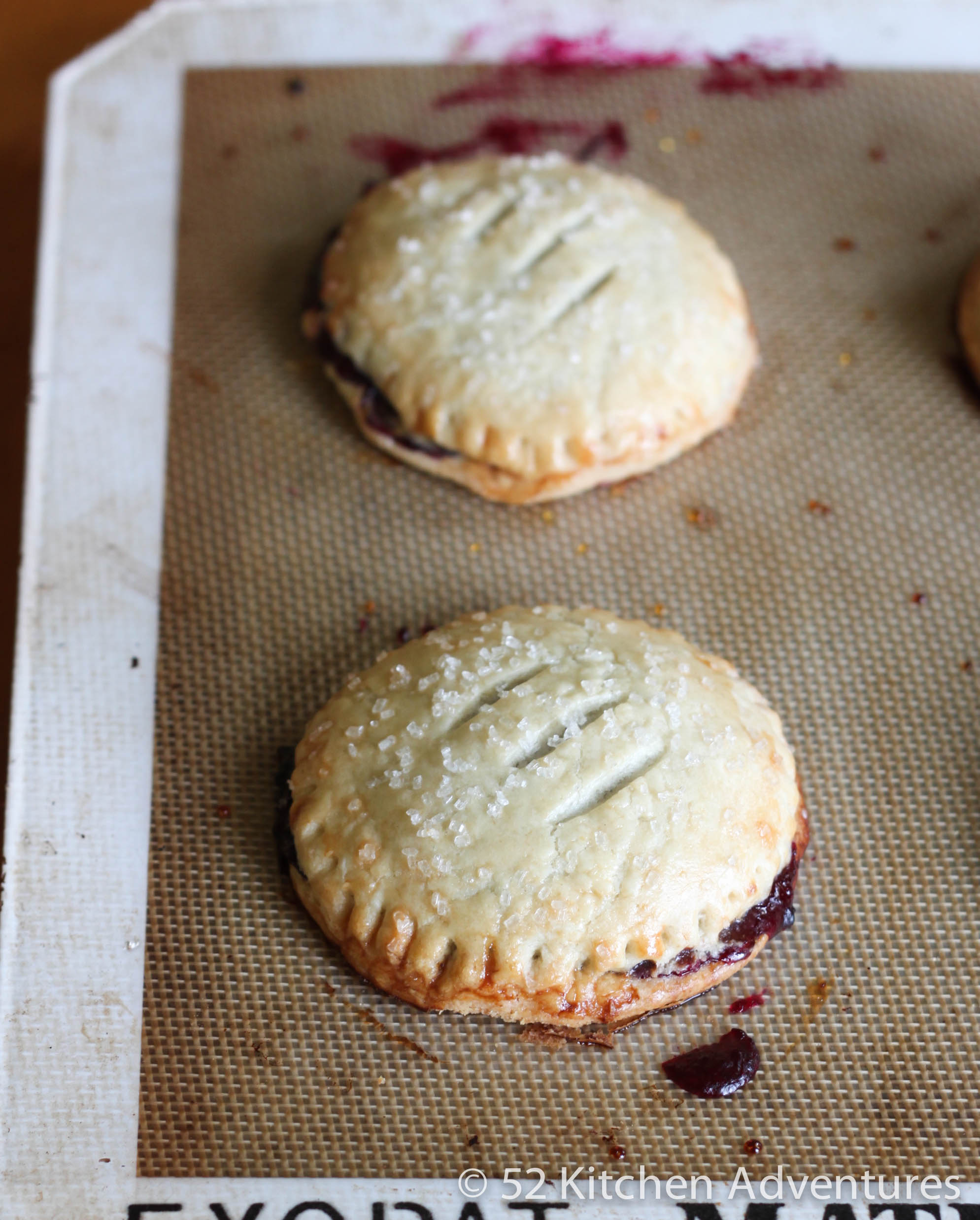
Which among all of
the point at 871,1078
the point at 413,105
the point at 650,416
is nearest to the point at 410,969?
the point at 871,1078

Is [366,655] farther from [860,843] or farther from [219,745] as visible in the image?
[860,843]

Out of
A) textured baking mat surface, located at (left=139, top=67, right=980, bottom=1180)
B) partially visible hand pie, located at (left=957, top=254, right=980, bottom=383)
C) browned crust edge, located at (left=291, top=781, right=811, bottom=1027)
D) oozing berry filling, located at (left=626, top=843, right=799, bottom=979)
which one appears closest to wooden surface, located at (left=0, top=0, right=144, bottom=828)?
textured baking mat surface, located at (left=139, top=67, right=980, bottom=1180)

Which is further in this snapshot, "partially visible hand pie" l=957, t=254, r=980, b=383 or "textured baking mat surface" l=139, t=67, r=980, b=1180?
"partially visible hand pie" l=957, t=254, r=980, b=383

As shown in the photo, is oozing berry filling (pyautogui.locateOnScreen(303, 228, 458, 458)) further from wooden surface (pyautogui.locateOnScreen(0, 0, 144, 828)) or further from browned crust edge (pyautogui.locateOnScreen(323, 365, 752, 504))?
wooden surface (pyautogui.locateOnScreen(0, 0, 144, 828))

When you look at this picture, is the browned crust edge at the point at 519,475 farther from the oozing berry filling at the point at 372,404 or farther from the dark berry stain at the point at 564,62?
the dark berry stain at the point at 564,62

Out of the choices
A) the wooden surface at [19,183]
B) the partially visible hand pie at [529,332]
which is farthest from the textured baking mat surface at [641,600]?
the wooden surface at [19,183]

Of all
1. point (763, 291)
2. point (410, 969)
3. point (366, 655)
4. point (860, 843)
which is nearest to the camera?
point (410, 969)

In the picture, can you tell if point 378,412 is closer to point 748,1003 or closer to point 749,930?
point 749,930
